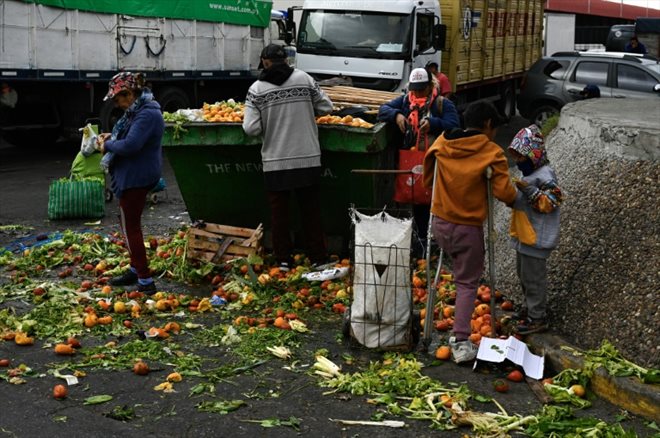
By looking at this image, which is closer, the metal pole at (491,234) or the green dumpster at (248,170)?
the metal pole at (491,234)

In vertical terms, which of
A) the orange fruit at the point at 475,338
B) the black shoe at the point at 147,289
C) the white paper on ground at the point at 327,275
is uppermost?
the white paper on ground at the point at 327,275

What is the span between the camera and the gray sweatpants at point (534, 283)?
638cm

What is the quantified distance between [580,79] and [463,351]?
1388 centimetres

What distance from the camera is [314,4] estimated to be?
16219 millimetres

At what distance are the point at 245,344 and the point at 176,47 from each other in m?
13.0

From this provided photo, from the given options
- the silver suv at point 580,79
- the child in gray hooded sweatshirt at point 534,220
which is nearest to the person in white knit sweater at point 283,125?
the child in gray hooded sweatshirt at point 534,220

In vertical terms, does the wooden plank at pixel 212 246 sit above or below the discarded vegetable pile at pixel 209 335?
above

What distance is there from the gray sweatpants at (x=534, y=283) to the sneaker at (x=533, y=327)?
3cm

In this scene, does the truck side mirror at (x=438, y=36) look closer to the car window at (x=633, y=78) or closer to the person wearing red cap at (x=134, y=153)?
the car window at (x=633, y=78)

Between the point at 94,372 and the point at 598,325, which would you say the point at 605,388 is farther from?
the point at 94,372

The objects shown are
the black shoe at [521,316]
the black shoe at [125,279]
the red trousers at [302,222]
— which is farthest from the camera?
the red trousers at [302,222]

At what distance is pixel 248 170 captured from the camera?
28.8 ft

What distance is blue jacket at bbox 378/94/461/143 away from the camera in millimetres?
8484

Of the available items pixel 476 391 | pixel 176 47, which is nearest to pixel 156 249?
pixel 476 391
